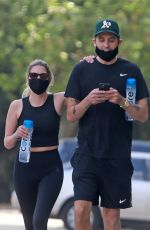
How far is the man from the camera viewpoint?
682cm

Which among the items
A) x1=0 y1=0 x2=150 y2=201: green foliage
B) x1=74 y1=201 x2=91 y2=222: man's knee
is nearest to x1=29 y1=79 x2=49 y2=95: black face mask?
x1=74 y1=201 x2=91 y2=222: man's knee

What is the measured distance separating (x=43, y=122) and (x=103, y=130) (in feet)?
2.71

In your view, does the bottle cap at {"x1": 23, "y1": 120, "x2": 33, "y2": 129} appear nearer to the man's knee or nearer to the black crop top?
the black crop top

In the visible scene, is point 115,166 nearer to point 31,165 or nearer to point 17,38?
point 31,165

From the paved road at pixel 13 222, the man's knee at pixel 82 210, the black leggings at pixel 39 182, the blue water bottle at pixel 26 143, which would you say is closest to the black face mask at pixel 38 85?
the blue water bottle at pixel 26 143

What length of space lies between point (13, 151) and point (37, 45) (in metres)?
9.31

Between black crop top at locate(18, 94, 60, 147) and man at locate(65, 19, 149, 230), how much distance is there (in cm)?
Result: 58

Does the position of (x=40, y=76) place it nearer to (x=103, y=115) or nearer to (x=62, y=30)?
(x=103, y=115)

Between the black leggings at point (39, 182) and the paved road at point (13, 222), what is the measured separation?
8703 mm

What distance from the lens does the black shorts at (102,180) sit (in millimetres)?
6875

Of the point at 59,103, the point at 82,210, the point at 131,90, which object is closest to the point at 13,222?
the point at 59,103

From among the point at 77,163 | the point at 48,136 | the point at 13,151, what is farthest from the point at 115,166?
the point at 13,151

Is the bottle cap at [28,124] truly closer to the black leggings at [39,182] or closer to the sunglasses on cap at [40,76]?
the black leggings at [39,182]

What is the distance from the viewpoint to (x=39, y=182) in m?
7.57
